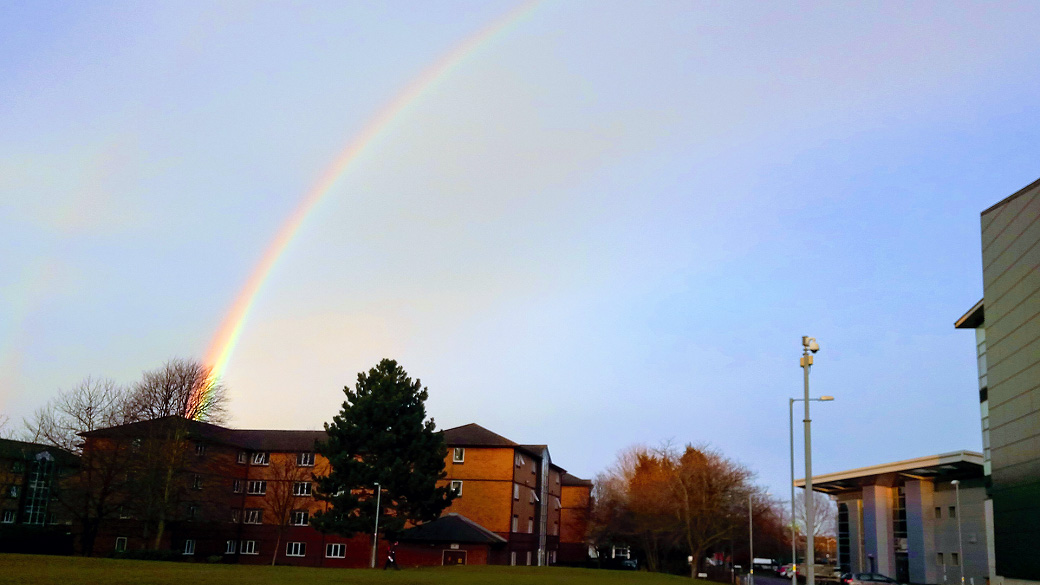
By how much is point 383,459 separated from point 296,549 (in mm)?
23288

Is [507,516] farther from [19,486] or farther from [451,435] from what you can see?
[19,486]

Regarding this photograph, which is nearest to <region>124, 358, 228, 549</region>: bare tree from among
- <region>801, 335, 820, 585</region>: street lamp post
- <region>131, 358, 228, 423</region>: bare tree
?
<region>131, 358, 228, 423</region>: bare tree

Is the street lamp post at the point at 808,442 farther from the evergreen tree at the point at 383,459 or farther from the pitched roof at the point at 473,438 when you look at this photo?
the pitched roof at the point at 473,438

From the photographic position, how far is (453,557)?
6300 centimetres

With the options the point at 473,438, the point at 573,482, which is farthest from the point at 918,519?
the point at 573,482

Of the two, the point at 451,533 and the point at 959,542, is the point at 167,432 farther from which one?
the point at 959,542

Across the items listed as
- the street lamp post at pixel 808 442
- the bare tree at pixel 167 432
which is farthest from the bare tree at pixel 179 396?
the street lamp post at pixel 808 442

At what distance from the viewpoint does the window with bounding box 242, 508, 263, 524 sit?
2885 inches

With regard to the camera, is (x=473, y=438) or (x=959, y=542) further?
(x=473, y=438)

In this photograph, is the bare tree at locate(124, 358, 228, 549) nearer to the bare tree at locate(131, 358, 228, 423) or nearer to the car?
the bare tree at locate(131, 358, 228, 423)

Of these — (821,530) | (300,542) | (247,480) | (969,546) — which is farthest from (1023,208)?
(821,530)

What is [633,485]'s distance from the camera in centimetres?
7550

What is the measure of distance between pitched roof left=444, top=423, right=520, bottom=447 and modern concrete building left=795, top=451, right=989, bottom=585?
32.9 meters

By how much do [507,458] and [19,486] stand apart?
4415 cm
